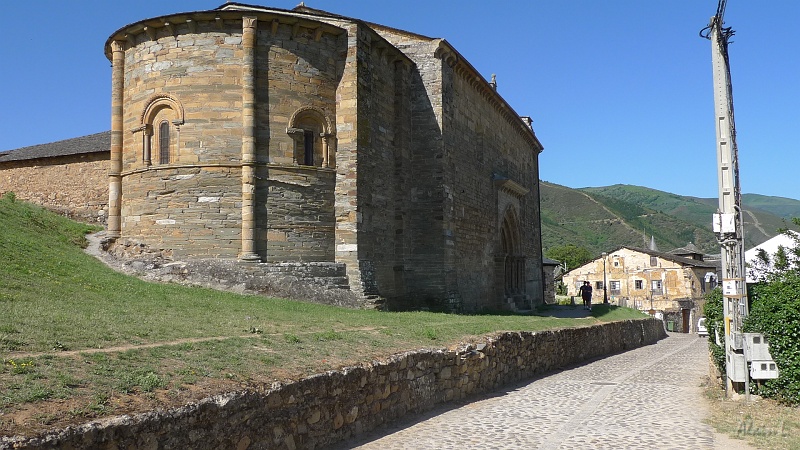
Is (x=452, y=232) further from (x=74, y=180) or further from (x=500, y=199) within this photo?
(x=74, y=180)

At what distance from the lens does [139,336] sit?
26.8 feet

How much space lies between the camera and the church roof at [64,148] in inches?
982

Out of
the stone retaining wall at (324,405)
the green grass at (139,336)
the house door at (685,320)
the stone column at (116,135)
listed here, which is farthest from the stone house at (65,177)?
the house door at (685,320)

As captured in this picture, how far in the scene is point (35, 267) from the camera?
1297cm

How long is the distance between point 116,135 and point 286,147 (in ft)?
16.3

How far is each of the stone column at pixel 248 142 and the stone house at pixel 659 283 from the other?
3546 cm

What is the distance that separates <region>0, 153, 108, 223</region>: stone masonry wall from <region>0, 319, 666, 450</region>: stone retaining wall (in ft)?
55.3

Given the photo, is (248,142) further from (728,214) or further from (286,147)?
(728,214)

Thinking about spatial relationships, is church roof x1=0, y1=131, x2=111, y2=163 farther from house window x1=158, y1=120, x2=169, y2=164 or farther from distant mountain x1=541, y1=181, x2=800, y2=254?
distant mountain x1=541, y1=181, x2=800, y2=254

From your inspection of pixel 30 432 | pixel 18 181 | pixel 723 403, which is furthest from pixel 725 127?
pixel 18 181

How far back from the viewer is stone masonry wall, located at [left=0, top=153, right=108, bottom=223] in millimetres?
24203

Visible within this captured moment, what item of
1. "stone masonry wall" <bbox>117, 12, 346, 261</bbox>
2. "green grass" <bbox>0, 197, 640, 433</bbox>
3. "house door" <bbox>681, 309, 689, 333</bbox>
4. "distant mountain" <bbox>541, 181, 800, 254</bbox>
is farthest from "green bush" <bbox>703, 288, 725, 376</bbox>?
"distant mountain" <bbox>541, 181, 800, 254</bbox>

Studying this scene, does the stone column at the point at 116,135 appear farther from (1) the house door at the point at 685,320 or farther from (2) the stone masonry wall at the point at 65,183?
(1) the house door at the point at 685,320

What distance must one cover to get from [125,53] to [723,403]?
16.5 meters
